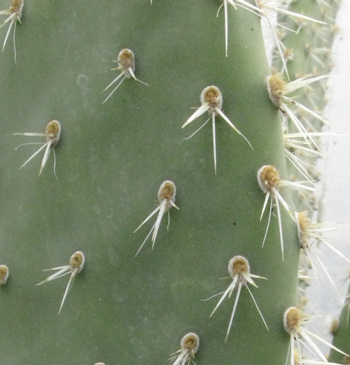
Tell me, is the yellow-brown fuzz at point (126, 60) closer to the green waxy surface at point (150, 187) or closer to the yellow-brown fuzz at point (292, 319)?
the green waxy surface at point (150, 187)

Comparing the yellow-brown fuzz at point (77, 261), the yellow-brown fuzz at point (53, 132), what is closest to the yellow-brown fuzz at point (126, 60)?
the yellow-brown fuzz at point (53, 132)

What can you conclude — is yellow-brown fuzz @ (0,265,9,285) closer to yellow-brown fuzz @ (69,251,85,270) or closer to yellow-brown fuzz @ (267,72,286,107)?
yellow-brown fuzz @ (69,251,85,270)

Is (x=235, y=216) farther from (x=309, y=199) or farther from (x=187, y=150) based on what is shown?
(x=309, y=199)

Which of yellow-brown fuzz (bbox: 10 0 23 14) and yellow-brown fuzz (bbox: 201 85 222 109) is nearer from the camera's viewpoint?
yellow-brown fuzz (bbox: 201 85 222 109)

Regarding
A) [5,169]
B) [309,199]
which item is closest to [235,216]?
[5,169]

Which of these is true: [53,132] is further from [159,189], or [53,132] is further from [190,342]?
[190,342]

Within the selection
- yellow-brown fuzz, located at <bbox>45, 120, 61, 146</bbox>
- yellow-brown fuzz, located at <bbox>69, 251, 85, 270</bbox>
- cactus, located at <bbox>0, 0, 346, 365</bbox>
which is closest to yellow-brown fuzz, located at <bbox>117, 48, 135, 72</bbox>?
cactus, located at <bbox>0, 0, 346, 365</bbox>
